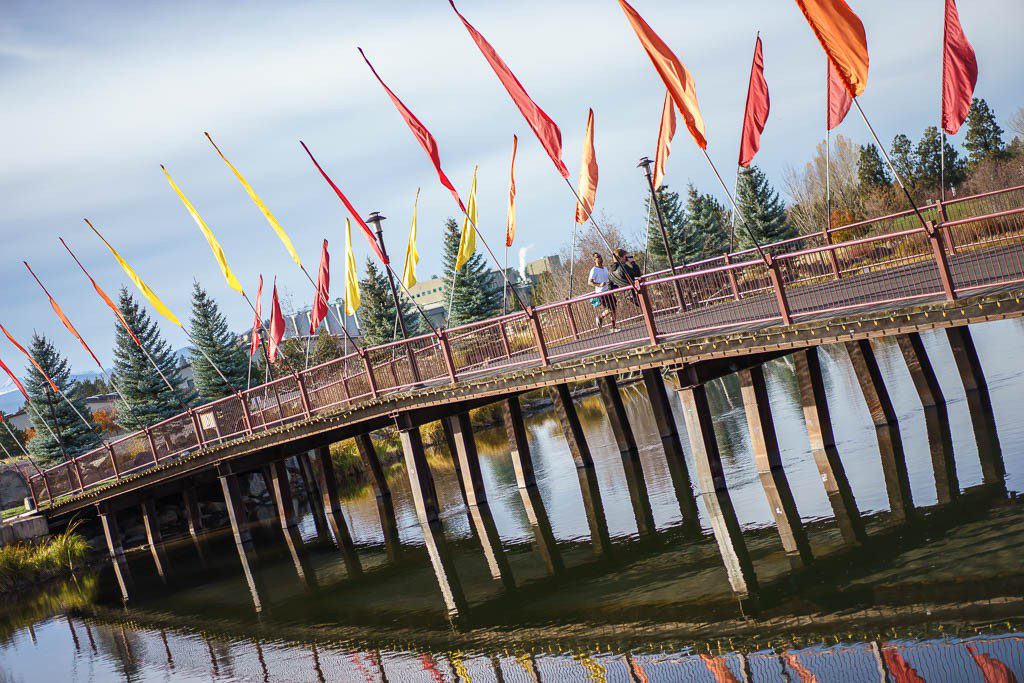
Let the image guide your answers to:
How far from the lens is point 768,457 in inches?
680

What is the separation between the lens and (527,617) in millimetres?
13227

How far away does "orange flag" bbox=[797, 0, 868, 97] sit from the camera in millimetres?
14359

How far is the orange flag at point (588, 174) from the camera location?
73.4 feet

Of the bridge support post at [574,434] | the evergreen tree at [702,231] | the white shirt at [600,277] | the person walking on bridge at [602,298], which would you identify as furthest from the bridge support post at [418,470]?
the evergreen tree at [702,231]

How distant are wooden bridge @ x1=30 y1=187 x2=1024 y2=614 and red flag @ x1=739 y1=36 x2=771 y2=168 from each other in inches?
99.9

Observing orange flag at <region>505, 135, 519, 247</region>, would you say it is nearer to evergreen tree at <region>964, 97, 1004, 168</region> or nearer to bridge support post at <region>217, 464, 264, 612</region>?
bridge support post at <region>217, 464, 264, 612</region>

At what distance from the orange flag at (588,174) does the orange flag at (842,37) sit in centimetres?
822

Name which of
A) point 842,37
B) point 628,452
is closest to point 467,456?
point 628,452

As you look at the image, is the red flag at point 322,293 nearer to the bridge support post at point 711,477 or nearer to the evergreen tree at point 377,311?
the bridge support post at point 711,477

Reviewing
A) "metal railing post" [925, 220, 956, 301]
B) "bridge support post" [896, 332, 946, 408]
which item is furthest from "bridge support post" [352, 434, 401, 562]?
"metal railing post" [925, 220, 956, 301]

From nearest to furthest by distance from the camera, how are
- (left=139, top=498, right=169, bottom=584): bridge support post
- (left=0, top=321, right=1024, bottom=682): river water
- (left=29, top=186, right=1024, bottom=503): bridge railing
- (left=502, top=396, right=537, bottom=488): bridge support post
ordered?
(left=0, top=321, right=1024, bottom=682): river water, (left=29, top=186, right=1024, bottom=503): bridge railing, (left=502, top=396, right=537, bottom=488): bridge support post, (left=139, top=498, right=169, bottom=584): bridge support post

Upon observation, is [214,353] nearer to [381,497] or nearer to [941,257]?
[381,497]

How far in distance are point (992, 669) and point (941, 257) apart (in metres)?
6.32

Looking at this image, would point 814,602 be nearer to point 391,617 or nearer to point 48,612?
point 391,617
